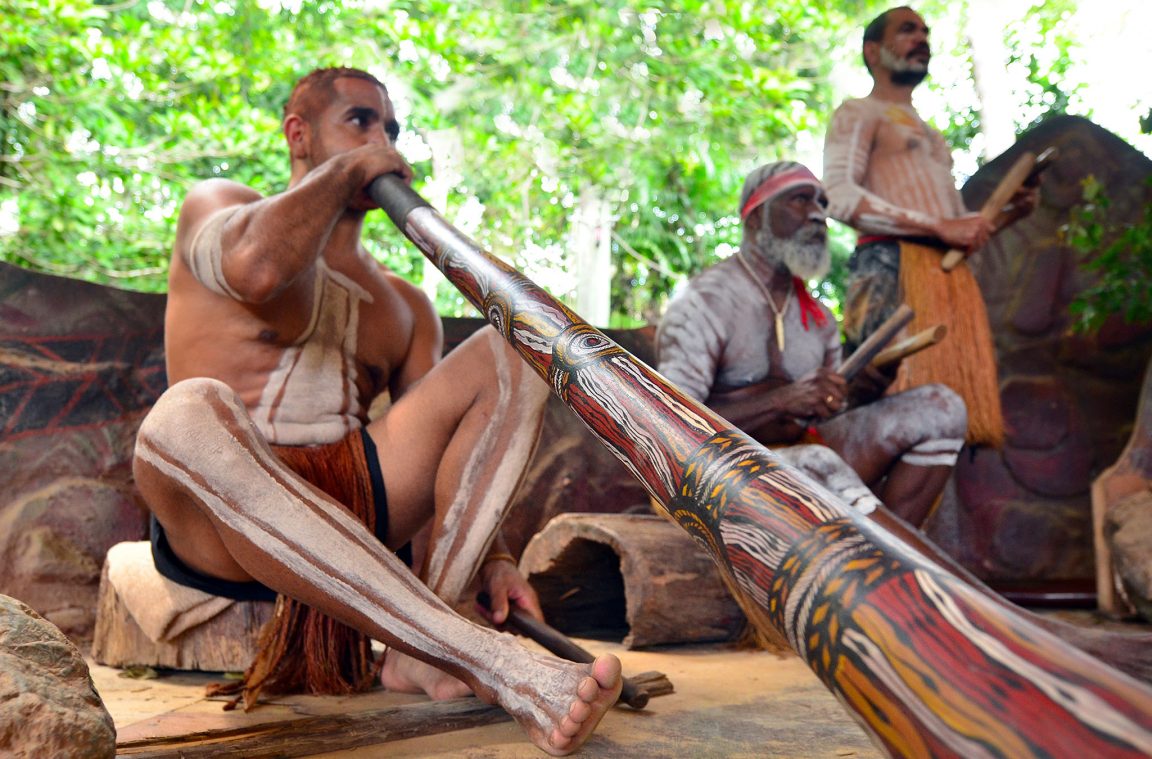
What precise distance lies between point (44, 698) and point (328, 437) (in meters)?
1.00

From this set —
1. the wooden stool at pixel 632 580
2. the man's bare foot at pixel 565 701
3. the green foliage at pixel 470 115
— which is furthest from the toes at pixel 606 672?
the green foliage at pixel 470 115

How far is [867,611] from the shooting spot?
2.46 ft

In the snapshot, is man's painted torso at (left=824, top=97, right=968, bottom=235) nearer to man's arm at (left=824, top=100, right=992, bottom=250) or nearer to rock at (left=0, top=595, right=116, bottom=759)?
man's arm at (left=824, top=100, right=992, bottom=250)

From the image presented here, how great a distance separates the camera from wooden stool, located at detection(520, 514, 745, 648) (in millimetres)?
2584

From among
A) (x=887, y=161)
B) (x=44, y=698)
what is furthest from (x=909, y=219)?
(x=44, y=698)

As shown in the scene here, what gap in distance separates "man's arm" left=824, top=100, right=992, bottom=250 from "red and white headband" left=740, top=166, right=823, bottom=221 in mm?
370

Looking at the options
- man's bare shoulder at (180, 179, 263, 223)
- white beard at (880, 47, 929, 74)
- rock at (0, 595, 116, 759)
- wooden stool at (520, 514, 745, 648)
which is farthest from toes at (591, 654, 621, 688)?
white beard at (880, 47, 929, 74)

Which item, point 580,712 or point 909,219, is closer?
point 580,712

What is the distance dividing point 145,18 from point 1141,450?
20.9 ft

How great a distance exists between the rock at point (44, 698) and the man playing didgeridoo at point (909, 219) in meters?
2.81

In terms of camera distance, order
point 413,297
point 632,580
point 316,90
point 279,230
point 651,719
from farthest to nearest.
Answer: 1. point 632,580
2. point 413,297
3. point 316,90
4. point 279,230
5. point 651,719

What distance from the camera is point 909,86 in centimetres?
356

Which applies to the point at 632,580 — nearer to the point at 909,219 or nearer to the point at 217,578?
the point at 217,578

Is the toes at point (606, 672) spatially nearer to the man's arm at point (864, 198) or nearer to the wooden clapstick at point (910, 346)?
the wooden clapstick at point (910, 346)
